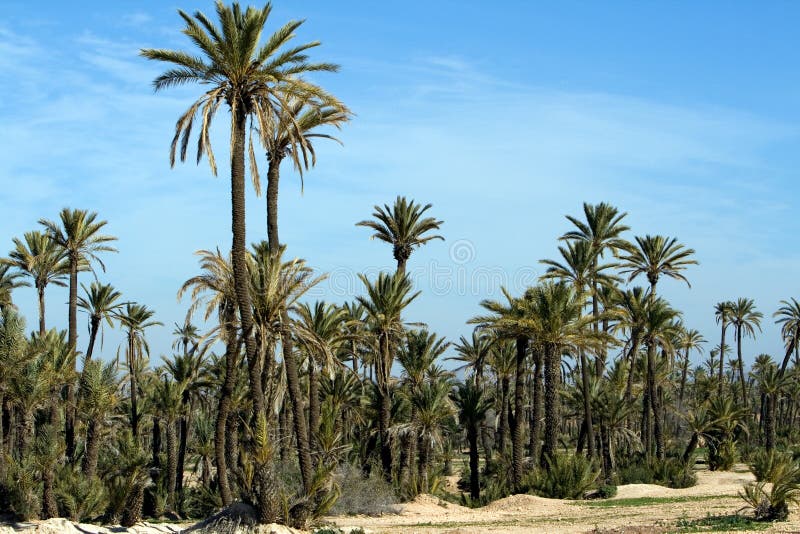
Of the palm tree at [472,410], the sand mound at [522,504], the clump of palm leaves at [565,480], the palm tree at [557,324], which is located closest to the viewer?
the sand mound at [522,504]

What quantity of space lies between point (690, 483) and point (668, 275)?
1670cm

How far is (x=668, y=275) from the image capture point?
54.6 m

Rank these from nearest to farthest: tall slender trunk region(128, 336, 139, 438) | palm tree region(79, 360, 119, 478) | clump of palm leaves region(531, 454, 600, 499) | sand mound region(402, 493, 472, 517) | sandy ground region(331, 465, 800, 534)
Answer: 1. sandy ground region(331, 465, 800, 534)
2. sand mound region(402, 493, 472, 517)
3. clump of palm leaves region(531, 454, 600, 499)
4. palm tree region(79, 360, 119, 478)
5. tall slender trunk region(128, 336, 139, 438)

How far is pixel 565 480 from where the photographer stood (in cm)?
3681

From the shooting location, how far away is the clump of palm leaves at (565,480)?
36625 mm

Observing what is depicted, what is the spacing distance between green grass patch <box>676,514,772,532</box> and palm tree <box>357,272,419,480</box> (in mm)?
18832

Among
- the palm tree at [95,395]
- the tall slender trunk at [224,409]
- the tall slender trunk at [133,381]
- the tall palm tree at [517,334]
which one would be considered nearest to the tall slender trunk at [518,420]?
the tall palm tree at [517,334]

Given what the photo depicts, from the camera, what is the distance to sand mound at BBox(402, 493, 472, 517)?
34281 mm

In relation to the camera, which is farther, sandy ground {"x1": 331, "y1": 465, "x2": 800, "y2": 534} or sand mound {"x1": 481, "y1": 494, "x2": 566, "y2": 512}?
sand mound {"x1": 481, "y1": 494, "x2": 566, "y2": 512}

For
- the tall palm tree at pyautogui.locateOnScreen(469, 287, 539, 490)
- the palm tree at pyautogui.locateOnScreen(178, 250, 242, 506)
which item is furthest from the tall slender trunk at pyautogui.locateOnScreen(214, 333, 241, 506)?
the tall palm tree at pyautogui.locateOnScreen(469, 287, 539, 490)

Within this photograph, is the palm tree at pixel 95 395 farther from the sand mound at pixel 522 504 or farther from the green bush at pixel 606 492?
the green bush at pixel 606 492

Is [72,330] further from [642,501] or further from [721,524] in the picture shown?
[721,524]

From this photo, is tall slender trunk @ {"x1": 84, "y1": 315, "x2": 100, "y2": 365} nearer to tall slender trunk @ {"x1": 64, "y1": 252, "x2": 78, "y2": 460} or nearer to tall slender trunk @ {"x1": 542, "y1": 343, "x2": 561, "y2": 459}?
tall slender trunk @ {"x1": 64, "y1": 252, "x2": 78, "y2": 460}

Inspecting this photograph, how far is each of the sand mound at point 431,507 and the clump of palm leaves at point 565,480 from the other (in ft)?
11.4
